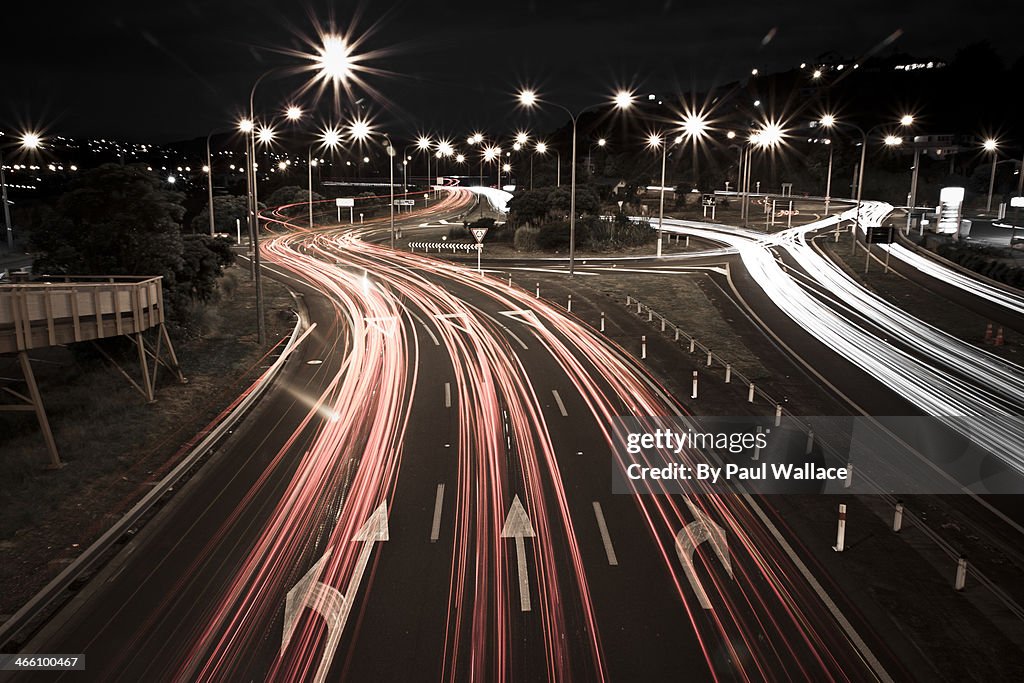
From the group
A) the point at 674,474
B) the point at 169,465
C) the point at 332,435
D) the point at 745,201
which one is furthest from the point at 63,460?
the point at 745,201

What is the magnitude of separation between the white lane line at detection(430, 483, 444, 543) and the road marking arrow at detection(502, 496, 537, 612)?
48.7 inches

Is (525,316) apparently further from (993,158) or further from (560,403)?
(993,158)

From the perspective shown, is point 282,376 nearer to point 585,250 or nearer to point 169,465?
point 169,465

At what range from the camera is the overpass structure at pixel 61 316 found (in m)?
15.6

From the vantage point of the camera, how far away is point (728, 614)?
10.4 meters

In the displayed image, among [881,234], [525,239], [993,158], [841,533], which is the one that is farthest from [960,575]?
[993,158]

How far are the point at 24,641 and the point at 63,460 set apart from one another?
7756 mm

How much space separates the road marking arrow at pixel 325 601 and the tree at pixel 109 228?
55.3 ft

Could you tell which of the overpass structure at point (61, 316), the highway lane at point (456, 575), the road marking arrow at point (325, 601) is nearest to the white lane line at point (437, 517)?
the highway lane at point (456, 575)

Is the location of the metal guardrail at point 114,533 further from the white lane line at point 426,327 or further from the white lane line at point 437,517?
the white lane line at point 426,327

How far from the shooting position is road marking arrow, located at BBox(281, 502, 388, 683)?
31.5ft

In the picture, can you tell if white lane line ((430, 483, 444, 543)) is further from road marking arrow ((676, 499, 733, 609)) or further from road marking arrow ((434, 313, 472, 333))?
road marking arrow ((434, 313, 472, 333))

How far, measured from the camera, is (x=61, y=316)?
16938 millimetres

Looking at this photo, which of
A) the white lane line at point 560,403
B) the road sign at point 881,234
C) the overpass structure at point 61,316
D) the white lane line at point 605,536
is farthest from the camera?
the road sign at point 881,234
